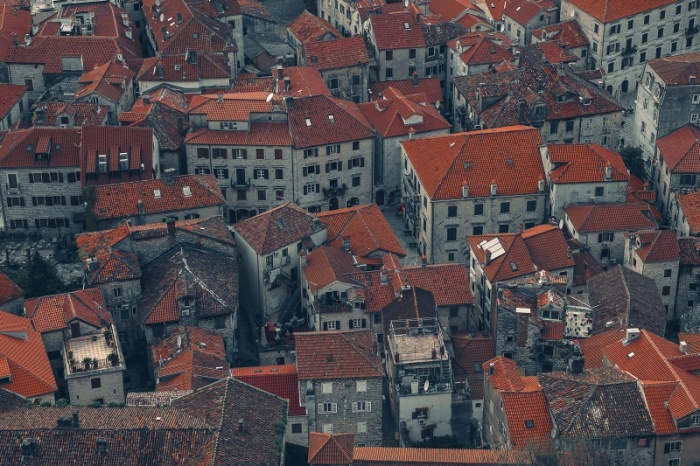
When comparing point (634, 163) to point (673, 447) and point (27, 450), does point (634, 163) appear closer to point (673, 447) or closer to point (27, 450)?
point (673, 447)

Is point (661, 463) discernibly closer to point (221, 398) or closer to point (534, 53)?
point (221, 398)

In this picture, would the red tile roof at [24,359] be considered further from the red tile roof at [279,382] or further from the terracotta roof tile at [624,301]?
the terracotta roof tile at [624,301]

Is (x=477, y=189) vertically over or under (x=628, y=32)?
under

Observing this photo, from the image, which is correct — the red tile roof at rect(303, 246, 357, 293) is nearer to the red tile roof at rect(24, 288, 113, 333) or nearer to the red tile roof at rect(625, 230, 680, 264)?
the red tile roof at rect(24, 288, 113, 333)

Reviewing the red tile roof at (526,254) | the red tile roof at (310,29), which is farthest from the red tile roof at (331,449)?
the red tile roof at (310,29)

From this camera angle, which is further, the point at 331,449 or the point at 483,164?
the point at 483,164

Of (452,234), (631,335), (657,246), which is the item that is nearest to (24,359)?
(452,234)
